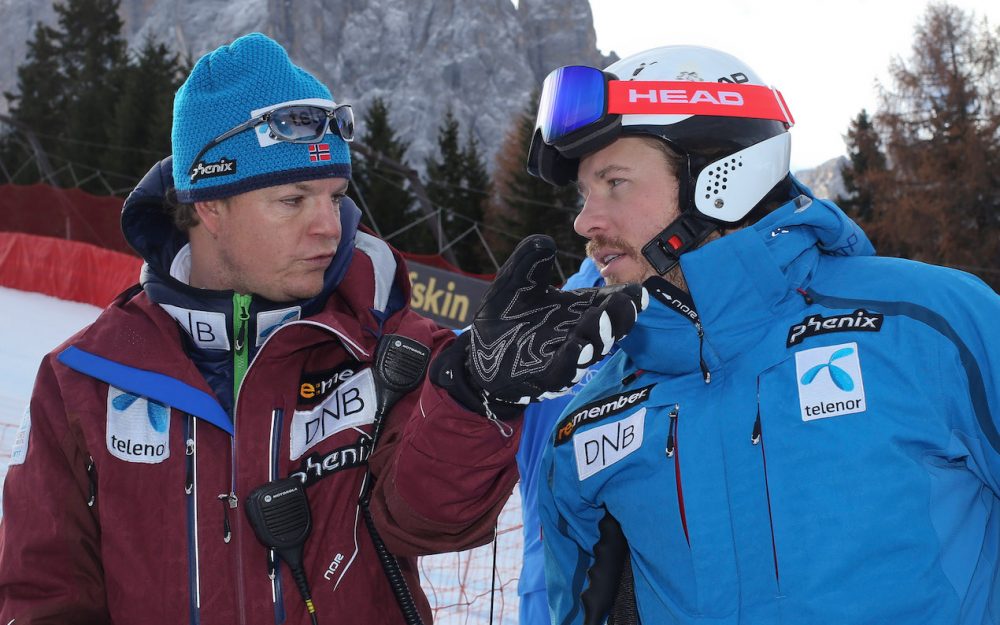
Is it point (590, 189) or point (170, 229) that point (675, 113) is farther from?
point (170, 229)

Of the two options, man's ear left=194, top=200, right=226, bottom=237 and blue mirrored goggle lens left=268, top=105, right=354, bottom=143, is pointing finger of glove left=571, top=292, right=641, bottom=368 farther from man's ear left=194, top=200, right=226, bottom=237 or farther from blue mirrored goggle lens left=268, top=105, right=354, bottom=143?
man's ear left=194, top=200, right=226, bottom=237

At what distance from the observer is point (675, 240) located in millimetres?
2533

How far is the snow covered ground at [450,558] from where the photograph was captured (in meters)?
5.41

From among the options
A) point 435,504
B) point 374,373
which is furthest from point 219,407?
point 435,504

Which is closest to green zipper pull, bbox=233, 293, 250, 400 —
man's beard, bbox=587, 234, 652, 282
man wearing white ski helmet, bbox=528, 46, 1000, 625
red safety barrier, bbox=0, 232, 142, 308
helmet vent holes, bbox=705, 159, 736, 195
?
man wearing white ski helmet, bbox=528, 46, 1000, 625

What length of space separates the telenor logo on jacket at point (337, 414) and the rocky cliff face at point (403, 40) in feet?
360

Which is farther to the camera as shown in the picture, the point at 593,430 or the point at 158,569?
the point at 593,430

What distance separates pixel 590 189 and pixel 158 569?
1.58 m

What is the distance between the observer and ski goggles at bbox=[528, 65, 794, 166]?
2.59 meters

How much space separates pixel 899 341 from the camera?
7.02 feet

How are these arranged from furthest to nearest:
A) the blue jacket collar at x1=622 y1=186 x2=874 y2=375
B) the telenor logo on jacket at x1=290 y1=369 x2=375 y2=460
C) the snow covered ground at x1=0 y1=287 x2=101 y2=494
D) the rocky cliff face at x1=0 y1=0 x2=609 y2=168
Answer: the rocky cliff face at x1=0 y1=0 x2=609 y2=168 < the snow covered ground at x1=0 y1=287 x2=101 y2=494 < the telenor logo on jacket at x1=290 y1=369 x2=375 y2=460 < the blue jacket collar at x1=622 y1=186 x2=874 y2=375

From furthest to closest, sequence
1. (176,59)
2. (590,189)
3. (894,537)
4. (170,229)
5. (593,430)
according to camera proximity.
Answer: (176,59)
(170,229)
(590,189)
(593,430)
(894,537)

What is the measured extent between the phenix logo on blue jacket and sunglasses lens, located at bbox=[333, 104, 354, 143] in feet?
3.68

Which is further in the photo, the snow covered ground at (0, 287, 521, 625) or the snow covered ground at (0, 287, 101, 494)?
the snow covered ground at (0, 287, 101, 494)
